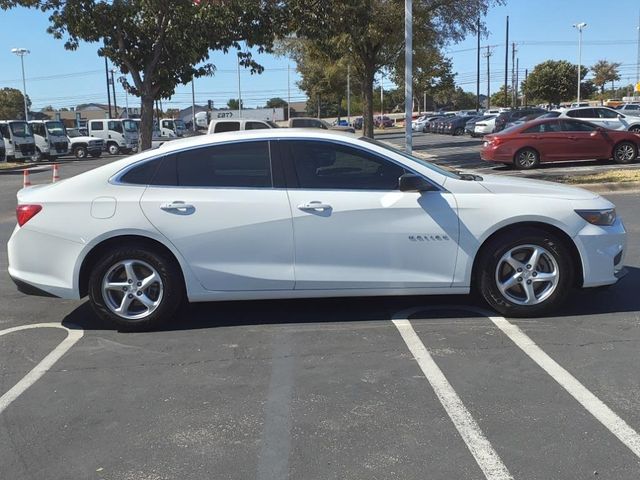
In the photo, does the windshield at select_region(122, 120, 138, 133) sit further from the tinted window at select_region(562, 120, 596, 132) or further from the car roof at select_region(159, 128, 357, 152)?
the car roof at select_region(159, 128, 357, 152)

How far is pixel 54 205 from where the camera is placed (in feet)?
16.5

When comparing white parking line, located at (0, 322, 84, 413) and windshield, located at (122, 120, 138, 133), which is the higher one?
windshield, located at (122, 120, 138, 133)

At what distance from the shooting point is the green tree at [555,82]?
64.2 m

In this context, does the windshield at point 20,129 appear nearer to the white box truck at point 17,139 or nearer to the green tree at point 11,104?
the white box truck at point 17,139

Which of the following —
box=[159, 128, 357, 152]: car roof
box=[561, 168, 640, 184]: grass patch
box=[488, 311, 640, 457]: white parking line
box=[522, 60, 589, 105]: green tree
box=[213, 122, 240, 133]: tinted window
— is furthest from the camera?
box=[522, 60, 589, 105]: green tree

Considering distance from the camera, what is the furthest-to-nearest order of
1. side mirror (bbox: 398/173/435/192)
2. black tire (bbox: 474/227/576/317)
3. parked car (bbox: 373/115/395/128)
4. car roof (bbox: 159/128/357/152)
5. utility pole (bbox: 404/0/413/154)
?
parked car (bbox: 373/115/395/128), utility pole (bbox: 404/0/413/154), car roof (bbox: 159/128/357/152), black tire (bbox: 474/227/576/317), side mirror (bbox: 398/173/435/192)

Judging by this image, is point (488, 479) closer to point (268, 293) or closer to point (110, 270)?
point (268, 293)

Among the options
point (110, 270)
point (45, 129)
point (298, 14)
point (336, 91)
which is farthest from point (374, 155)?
point (336, 91)

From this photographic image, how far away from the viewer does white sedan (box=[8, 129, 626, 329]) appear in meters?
4.95

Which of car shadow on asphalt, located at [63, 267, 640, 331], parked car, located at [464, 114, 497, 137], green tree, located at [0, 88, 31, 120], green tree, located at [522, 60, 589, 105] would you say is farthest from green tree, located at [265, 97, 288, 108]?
car shadow on asphalt, located at [63, 267, 640, 331]

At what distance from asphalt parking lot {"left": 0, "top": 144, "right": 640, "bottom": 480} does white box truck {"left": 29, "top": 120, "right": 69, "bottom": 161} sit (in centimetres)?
3175

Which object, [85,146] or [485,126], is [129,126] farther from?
[485,126]

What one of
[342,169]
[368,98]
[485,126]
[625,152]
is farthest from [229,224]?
[485,126]

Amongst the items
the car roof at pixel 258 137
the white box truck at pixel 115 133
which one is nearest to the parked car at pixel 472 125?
the white box truck at pixel 115 133
